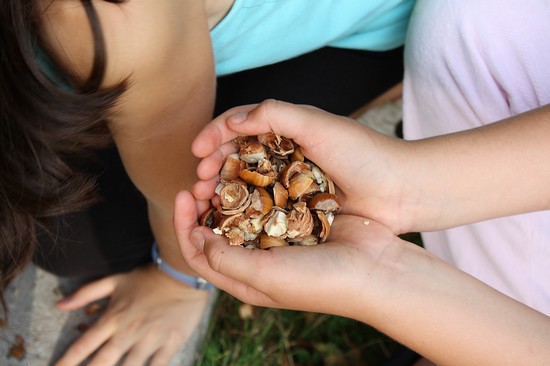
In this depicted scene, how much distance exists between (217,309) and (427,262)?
2.45 feet

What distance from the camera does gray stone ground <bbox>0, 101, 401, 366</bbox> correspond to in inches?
53.2

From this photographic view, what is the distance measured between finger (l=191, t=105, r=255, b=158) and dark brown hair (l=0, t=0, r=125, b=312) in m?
0.13

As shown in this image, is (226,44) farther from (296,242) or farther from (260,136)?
(296,242)

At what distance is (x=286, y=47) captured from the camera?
3.67ft

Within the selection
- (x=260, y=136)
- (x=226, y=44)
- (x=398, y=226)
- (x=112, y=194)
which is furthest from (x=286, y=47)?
(x=112, y=194)

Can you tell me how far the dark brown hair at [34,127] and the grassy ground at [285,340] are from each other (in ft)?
2.12

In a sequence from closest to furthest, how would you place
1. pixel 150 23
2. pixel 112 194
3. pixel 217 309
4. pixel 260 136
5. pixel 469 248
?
pixel 150 23 < pixel 260 136 < pixel 469 248 < pixel 112 194 < pixel 217 309

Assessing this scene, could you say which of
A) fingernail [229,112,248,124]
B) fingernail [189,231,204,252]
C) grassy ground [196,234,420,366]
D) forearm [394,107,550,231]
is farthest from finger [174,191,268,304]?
grassy ground [196,234,420,366]

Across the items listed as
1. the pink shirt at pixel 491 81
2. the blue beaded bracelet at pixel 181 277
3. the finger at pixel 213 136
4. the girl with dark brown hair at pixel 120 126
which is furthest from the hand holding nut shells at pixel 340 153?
the blue beaded bracelet at pixel 181 277

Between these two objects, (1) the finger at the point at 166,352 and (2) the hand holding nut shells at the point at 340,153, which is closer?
(2) the hand holding nut shells at the point at 340,153

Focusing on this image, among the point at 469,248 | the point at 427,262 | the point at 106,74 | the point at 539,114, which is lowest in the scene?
the point at 469,248

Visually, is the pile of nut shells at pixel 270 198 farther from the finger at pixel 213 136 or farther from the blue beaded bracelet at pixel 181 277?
the blue beaded bracelet at pixel 181 277

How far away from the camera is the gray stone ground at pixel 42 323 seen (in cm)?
135

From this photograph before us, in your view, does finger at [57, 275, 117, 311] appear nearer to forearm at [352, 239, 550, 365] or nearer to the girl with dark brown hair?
the girl with dark brown hair
